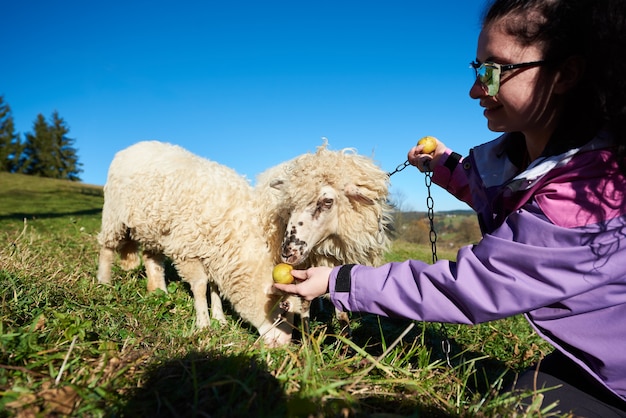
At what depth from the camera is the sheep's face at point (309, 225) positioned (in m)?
3.06

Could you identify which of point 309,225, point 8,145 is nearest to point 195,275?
point 309,225

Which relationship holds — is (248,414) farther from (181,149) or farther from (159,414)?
(181,149)

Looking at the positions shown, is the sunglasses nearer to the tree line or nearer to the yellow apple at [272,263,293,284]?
the yellow apple at [272,263,293,284]

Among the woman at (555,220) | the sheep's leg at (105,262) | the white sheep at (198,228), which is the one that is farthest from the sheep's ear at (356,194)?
the sheep's leg at (105,262)

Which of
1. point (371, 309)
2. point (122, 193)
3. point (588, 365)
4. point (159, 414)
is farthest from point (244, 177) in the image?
point (588, 365)

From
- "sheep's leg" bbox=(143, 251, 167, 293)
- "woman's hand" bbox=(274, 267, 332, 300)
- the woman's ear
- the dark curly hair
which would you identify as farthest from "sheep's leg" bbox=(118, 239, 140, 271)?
the woman's ear

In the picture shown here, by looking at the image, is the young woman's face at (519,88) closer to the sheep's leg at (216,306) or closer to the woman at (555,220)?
the woman at (555,220)

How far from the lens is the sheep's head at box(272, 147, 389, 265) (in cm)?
317

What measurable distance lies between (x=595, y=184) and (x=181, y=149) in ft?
15.8

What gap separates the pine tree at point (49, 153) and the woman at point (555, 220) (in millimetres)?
69554

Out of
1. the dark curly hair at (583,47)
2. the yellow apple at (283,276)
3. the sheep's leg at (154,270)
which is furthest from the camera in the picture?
the sheep's leg at (154,270)

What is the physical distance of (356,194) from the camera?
3.37 m

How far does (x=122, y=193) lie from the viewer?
15.4 feet

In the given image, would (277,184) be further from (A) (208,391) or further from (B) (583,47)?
(B) (583,47)
